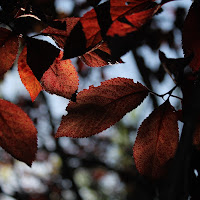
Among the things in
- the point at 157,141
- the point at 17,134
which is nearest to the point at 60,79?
the point at 17,134

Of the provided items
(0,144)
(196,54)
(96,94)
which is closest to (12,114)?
(0,144)

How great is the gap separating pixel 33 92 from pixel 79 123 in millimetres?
142

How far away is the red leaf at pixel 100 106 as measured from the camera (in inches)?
21.5

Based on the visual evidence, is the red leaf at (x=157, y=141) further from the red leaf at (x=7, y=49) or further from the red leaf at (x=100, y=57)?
the red leaf at (x=7, y=49)

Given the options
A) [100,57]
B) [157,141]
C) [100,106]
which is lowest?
[157,141]

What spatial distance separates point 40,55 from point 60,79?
7 centimetres

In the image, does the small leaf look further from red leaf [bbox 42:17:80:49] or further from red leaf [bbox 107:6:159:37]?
red leaf [bbox 107:6:159:37]

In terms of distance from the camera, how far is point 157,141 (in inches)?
22.6

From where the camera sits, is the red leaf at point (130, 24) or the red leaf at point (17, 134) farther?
the red leaf at point (17, 134)

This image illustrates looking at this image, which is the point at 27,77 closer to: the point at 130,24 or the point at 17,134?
the point at 17,134

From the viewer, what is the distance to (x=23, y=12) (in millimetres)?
545

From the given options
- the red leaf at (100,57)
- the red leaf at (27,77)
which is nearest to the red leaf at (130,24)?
the red leaf at (100,57)

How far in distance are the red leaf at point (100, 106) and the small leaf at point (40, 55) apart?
0.32 feet

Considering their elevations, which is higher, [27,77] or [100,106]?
[27,77]
